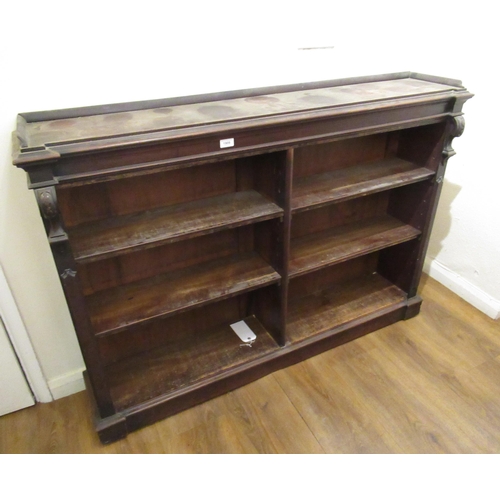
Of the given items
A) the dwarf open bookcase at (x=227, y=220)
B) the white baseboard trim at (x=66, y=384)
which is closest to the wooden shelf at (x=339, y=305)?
the dwarf open bookcase at (x=227, y=220)

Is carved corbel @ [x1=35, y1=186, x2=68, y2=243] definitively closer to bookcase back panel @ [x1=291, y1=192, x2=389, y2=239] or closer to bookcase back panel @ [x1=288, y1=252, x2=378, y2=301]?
bookcase back panel @ [x1=291, y1=192, x2=389, y2=239]

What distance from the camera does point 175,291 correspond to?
5.17ft

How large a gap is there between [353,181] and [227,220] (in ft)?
2.11

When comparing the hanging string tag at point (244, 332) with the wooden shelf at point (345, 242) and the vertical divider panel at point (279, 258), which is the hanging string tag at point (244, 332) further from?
the wooden shelf at point (345, 242)

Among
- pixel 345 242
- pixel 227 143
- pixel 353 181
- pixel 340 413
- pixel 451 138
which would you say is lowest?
pixel 340 413

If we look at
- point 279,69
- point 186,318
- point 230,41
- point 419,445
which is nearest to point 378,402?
point 419,445

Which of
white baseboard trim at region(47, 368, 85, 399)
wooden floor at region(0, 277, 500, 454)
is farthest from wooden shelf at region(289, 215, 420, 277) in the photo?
white baseboard trim at region(47, 368, 85, 399)

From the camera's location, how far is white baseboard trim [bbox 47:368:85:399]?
1.76 metres

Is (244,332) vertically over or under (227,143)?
under

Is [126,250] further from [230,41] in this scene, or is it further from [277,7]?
[277,7]

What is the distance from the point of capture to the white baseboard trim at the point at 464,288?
2.20 m

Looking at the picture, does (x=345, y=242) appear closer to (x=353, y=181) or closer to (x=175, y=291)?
(x=353, y=181)

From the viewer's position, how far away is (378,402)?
174 centimetres

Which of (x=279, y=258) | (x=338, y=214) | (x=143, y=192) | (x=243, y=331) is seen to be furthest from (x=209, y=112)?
(x=243, y=331)
